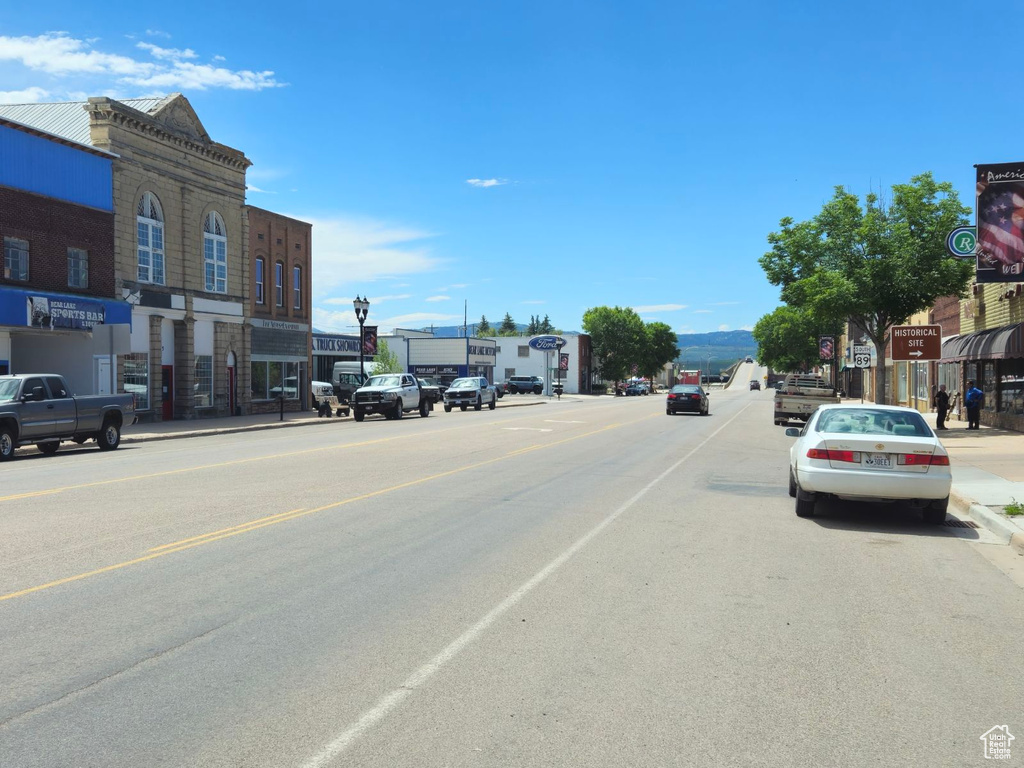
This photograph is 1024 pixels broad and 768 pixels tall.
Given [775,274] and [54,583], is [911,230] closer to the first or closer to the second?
[775,274]

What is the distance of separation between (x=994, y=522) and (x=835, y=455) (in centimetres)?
214

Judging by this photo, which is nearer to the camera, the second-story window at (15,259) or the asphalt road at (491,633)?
the asphalt road at (491,633)

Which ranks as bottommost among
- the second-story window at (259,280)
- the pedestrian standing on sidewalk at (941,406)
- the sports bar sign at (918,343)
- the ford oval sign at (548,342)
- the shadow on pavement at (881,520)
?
the shadow on pavement at (881,520)

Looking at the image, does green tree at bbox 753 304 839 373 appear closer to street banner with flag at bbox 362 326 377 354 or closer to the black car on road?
the black car on road

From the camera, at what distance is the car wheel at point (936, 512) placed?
11320mm

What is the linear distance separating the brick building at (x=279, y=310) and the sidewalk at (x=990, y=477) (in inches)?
1132

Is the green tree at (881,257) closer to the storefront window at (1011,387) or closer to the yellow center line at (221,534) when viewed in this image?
the storefront window at (1011,387)

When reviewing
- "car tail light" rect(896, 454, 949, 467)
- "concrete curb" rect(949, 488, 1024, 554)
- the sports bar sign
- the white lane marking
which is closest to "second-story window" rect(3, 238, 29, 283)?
the white lane marking

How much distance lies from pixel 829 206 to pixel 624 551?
26.6 meters

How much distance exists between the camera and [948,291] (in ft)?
101

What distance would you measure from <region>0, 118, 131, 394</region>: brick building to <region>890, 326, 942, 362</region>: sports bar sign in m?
23.3

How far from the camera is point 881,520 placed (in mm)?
11805

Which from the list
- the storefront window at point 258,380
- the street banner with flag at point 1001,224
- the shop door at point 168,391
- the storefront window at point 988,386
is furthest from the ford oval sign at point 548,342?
the street banner with flag at point 1001,224

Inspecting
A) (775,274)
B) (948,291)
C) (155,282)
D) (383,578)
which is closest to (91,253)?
(155,282)
